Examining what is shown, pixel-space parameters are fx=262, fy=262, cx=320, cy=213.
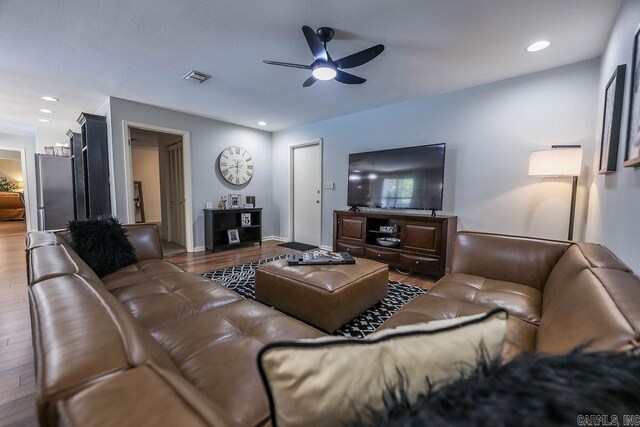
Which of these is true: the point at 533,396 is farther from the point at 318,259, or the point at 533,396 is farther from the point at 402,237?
the point at 402,237

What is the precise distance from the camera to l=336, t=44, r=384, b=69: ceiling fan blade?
2016mm

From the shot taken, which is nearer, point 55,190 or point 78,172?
point 78,172

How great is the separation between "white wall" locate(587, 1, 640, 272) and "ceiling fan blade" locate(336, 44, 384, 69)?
57.0 inches

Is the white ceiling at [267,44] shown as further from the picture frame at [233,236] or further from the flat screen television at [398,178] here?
the picture frame at [233,236]

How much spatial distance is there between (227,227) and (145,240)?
245 centimetres

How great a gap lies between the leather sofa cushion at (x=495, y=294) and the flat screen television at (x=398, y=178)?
1.57 meters

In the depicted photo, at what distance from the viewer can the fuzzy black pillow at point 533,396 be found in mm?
330

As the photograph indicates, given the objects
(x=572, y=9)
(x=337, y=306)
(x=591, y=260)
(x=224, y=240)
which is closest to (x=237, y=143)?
(x=224, y=240)

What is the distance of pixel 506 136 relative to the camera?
2.95m

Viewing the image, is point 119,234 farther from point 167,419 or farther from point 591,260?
point 591,260

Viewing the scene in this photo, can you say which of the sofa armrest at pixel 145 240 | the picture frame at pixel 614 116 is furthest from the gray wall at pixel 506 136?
the sofa armrest at pixel 145 240

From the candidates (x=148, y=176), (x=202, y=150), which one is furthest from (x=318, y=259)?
(x=148, y=176)

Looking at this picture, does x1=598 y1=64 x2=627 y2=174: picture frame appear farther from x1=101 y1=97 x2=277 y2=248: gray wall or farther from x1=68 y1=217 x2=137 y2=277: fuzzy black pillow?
x1=101 y1=97 x2=277 y2=248: gray wall

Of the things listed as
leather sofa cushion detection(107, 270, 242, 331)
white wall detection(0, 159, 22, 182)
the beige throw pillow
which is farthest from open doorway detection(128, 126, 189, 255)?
white wall detection(0, 159, 22, 182)
